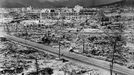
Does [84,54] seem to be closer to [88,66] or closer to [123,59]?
[88,66]

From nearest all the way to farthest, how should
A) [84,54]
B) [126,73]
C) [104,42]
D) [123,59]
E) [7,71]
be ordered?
[126,73] → [7,71] → [123,59] → [84,54] → [104,42]

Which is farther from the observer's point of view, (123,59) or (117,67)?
(123,59)

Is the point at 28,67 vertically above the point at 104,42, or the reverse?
the point at 104,42

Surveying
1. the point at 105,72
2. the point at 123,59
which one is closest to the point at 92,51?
the point at 123,59

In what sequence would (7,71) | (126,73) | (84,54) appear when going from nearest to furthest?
(126,73) → (7,71) → (84,54)

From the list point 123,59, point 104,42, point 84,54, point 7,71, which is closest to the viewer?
point 7,71

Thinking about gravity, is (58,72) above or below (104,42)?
below

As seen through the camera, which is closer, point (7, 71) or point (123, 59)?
point (7, 71)

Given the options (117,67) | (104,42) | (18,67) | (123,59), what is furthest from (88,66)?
(104,42)

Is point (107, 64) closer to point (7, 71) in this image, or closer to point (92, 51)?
point (92, 51)
